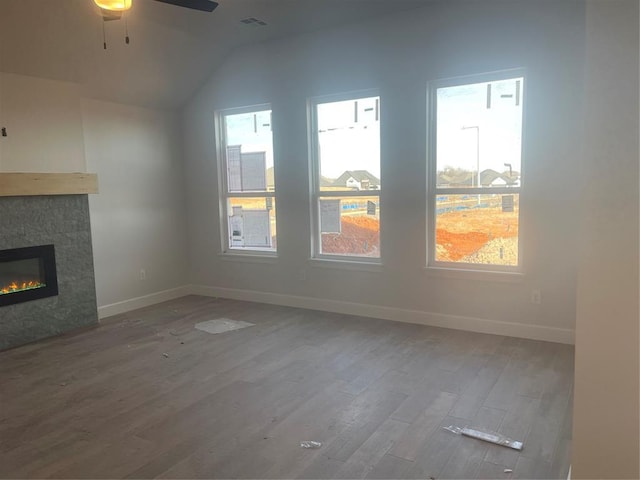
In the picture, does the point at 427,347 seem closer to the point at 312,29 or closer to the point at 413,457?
the point at 413,457

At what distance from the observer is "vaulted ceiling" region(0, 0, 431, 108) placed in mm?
3922

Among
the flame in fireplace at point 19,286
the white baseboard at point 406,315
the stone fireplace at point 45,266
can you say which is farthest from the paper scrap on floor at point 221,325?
the flame in fireplace at point 19,286

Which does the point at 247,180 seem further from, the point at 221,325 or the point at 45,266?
the point at 45,266

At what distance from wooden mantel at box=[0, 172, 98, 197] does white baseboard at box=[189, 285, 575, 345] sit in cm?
205

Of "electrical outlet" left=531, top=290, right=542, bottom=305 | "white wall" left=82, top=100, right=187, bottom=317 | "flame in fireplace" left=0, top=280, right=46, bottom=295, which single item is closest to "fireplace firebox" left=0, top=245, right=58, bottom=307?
"flame in fireplace" left=0, top=280, right=46, bottom=295

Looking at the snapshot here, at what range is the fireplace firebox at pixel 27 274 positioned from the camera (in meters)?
4.21

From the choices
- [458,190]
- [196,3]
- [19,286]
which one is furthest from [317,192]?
[19,286]

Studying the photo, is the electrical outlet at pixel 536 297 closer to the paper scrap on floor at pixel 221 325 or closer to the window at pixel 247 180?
the paper scrap on floor at pixel 221 325

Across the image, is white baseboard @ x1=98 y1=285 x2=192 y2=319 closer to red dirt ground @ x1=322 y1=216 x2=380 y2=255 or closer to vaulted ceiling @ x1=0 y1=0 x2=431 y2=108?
red dirt ground @ x1=322 y1=216 x2=380 y2=255

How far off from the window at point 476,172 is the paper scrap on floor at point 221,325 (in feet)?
6.62

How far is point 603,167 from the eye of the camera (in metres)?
1.64

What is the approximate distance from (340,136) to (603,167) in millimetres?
3516

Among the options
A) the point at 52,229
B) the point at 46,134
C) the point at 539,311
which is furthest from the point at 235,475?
the point at 46,134

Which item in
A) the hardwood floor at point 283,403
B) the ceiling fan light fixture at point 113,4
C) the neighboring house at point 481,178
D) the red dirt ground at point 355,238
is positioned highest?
the ceiling fan light fixture at point 113,4
